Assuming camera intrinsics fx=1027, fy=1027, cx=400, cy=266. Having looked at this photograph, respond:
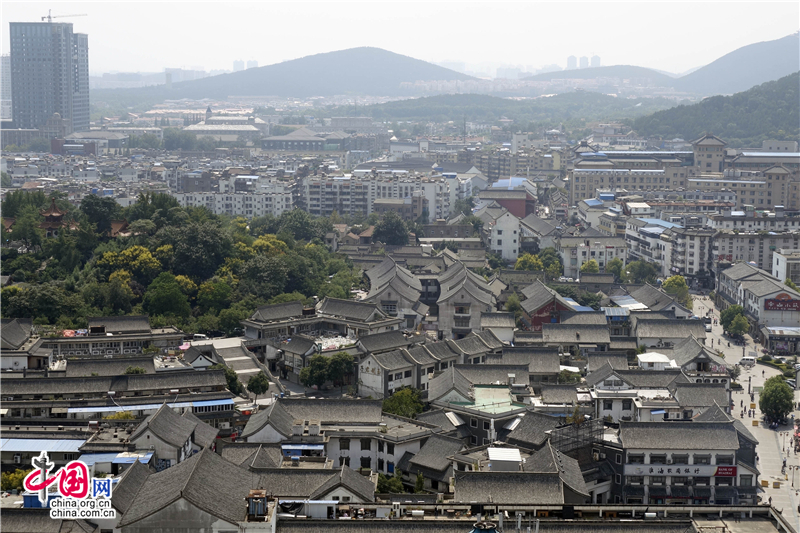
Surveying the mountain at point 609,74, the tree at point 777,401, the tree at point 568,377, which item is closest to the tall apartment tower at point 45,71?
the tree at point 568,377

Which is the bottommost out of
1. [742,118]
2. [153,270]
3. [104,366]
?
[104,366]

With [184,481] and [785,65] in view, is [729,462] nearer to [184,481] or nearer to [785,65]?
[184,481]

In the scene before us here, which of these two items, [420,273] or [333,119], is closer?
[420,273]

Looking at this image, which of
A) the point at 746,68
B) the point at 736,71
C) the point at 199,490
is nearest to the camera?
the point at 199,490

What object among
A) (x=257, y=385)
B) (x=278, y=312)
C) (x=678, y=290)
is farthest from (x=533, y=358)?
(x=678, y=290)

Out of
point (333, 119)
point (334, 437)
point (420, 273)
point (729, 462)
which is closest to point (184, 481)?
point (334, 437)

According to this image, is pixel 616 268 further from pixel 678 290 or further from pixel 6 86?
pixel 6 86
